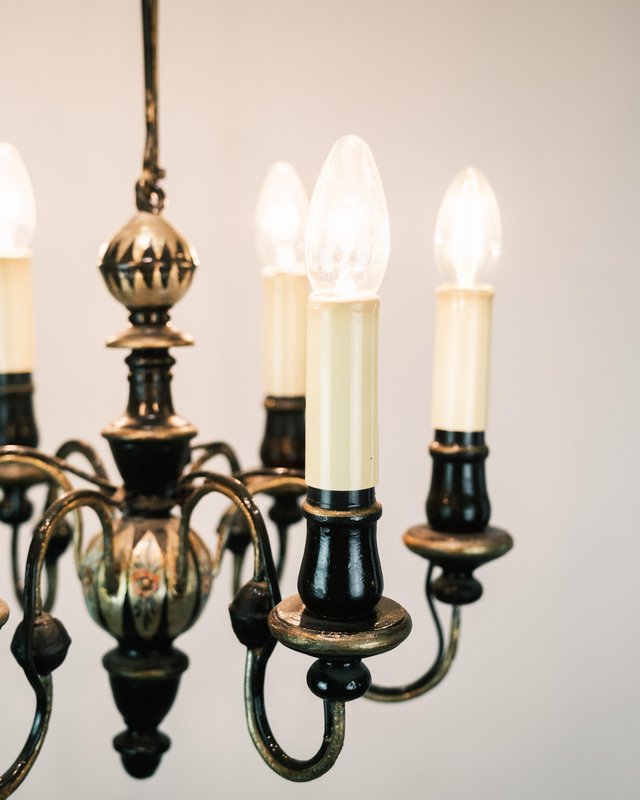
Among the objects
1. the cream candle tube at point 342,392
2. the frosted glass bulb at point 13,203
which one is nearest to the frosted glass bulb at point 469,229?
the cream candle tube at point 342,392

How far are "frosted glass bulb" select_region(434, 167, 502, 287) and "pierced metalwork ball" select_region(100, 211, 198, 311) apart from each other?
0.18m

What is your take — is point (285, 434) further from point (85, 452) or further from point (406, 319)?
point (406, 319)

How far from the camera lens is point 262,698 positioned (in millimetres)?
570

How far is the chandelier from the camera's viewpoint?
479mm

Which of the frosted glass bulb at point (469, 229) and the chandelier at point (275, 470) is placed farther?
the frosted glass bulb at point (469, 229)

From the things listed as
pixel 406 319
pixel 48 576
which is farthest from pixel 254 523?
pixel 406 319

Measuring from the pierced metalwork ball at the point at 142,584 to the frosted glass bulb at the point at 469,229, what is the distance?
27cm

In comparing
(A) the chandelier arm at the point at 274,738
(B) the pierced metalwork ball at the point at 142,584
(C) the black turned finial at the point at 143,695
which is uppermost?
(B) the pierced metalwork ball at the point at 142,584

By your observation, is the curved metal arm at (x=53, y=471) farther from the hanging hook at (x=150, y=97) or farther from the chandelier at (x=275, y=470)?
the hanging hook at (x=150, y=97)

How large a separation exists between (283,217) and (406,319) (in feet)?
1.66

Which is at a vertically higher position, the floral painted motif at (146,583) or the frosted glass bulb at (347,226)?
the frosted glass bulb at (347,226)

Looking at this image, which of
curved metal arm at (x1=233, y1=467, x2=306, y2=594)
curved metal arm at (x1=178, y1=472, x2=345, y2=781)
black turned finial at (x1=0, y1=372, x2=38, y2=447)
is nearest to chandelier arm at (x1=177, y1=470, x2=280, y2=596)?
curved metal arm at (x1=178, y1=472, x2=345, y2=781)

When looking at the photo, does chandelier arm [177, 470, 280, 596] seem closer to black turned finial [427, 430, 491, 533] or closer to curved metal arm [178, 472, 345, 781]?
curved metal arm [178, 472, 345, 781]

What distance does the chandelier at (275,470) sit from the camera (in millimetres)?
479
